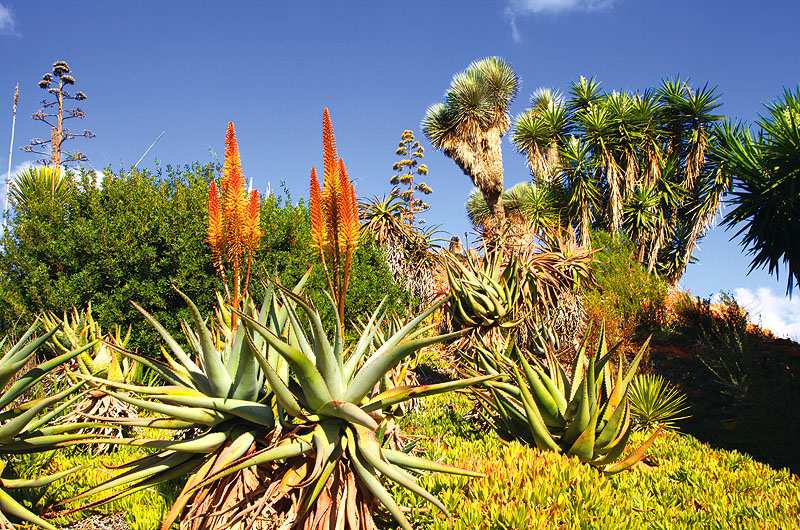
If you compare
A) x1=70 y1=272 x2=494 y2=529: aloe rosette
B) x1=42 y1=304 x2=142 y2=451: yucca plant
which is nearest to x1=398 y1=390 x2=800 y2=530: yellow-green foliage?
x1=70 y1=272 x2=494 y2=529: aloe rosette

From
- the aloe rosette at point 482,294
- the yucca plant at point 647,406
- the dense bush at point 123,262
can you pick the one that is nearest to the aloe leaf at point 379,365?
the aloe rosette at point 482,294

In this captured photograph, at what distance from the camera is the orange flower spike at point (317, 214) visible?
3.33 m

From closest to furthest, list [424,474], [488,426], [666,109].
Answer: [424,474] < [488,426] < [666,109]

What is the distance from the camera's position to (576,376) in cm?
436

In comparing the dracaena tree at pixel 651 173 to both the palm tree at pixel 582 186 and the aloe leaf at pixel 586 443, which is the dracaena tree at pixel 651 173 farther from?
the aloe leaf at pixel 586 443

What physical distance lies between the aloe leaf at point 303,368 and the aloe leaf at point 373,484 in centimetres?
26

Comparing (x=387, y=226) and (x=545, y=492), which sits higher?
(x=387, y=226)

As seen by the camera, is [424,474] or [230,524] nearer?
[230,524]

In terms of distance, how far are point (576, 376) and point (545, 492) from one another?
1390mm

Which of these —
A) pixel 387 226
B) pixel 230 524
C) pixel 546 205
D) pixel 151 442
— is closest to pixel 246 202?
pixel 151 442

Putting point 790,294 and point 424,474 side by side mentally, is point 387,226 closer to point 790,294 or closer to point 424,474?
point 790,294

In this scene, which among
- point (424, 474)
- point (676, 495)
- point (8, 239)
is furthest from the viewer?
point (8, 239)

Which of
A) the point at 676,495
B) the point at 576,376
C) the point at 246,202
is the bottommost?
the point at 676,495

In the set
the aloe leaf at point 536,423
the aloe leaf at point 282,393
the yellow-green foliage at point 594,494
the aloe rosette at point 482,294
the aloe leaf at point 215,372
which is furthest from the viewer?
the aloe rosette at point 482,294
